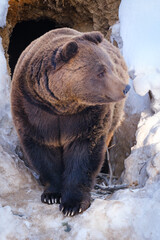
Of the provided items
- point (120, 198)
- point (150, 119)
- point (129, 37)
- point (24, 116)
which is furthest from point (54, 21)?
point (120, 198)

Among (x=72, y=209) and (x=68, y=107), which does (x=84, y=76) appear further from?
(x=72, y=209)

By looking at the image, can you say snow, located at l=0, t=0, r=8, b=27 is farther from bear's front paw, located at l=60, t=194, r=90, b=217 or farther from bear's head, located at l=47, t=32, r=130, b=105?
Answer: bear's front paw, located at l=60, t=194, r=90, b=217

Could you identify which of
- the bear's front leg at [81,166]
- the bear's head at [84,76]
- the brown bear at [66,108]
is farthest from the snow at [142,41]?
the bear's head at [84,76]

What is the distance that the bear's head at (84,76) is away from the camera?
10.9 ft

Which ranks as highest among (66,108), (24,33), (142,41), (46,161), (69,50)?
(69,50)

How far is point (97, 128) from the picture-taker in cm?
377

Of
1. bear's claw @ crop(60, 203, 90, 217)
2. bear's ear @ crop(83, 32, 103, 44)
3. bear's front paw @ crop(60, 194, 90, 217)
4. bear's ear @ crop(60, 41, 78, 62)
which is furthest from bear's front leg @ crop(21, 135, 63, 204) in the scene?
bear's ear @ crop(83, 32, 103, 44)

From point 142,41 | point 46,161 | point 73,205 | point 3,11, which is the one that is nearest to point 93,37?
point 46,161

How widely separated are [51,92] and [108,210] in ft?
4.38

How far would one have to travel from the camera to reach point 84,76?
11.0 ft

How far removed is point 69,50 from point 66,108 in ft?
2.24

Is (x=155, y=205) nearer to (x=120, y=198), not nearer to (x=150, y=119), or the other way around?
(x=120, y=198)

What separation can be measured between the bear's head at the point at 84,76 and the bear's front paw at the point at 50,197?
3.68 ft

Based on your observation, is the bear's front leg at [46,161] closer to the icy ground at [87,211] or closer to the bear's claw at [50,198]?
the bear's claw at [50,198]
